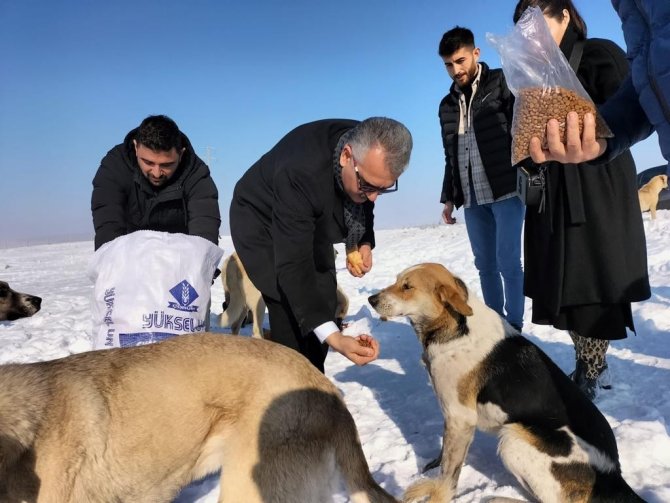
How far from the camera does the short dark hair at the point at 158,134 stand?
131 inches

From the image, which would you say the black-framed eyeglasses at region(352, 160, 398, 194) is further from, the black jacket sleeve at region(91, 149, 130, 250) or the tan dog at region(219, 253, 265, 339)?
the tan dog at region(219, 253, 265, 339)

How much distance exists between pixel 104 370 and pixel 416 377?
3.18 m

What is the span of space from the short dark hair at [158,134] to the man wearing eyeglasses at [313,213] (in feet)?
1.86

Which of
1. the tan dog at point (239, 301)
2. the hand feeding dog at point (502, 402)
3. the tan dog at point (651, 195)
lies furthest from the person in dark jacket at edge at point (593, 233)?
the tan dog at point (651, 195)

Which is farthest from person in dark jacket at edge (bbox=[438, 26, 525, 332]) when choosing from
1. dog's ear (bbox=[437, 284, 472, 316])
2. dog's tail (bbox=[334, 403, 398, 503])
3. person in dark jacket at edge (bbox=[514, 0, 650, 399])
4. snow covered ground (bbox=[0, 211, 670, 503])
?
dog's tail (bbox=[334, 403, 398, 503])

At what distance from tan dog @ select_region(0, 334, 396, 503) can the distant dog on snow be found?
2.90 m

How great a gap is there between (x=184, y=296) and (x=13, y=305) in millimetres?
2392

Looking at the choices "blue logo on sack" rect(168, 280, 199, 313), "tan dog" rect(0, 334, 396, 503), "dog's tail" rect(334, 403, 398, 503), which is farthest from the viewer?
"blue logo on sack" rect(168, 280, 199, 313)

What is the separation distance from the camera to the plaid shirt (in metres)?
4.20

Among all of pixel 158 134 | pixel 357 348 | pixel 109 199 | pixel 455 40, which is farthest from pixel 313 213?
pixel 455 40

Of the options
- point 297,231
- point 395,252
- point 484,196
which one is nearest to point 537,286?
point 484,196

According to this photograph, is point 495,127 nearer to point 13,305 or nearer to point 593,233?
point 593,233

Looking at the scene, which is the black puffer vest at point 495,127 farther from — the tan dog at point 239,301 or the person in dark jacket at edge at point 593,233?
the tan dog at point 239,301

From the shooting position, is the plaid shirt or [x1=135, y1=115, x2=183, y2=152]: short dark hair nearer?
[x1=135, y1=115, x2=183, y2=152]: short dark hair
